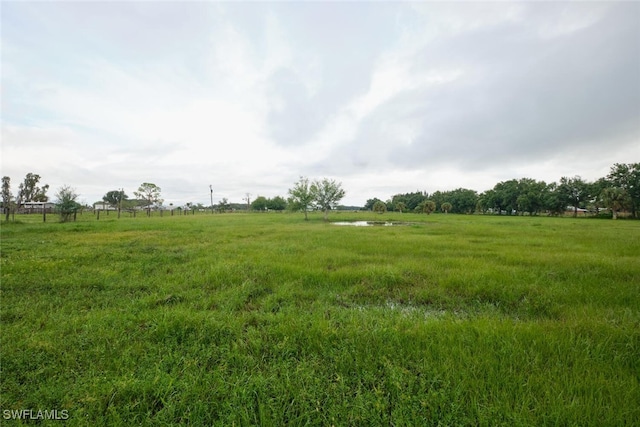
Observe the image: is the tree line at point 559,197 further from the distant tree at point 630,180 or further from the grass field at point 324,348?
the grass field at point 324,348

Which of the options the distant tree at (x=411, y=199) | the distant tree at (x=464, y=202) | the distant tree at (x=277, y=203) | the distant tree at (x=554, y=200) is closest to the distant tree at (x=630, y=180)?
the distant tree at (x=554, y=200)

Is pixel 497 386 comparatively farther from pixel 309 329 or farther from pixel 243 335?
pixel 243 335

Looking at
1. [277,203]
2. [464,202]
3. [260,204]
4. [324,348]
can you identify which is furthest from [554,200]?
[260,204]

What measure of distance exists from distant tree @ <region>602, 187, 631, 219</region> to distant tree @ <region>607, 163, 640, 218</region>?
1308 millimetres

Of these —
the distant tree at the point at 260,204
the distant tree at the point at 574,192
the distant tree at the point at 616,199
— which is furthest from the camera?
the distant tree at the point at 260,204

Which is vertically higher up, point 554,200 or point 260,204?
point 260,204

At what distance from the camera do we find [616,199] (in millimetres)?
49594

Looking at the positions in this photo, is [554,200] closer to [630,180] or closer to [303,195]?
[630,180]

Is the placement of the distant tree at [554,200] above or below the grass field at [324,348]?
above

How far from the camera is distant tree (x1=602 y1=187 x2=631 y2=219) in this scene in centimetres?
4938

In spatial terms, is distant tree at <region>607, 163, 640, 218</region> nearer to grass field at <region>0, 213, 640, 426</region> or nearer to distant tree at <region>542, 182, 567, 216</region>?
distant tree at <region>542, 182, 567, 216</region>

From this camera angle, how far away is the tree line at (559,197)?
5122 centimetres

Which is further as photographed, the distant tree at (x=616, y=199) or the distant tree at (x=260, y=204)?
the distant tree at (x=260, y=204)

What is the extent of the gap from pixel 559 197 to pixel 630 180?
1180 centimetres
